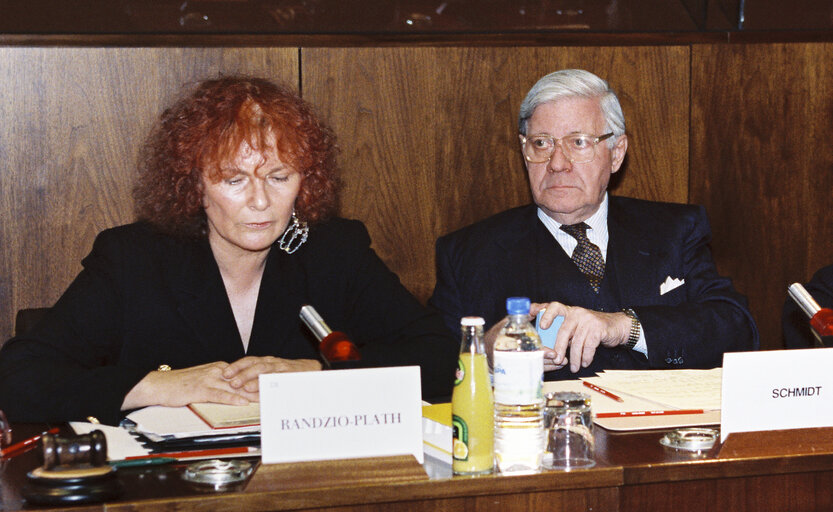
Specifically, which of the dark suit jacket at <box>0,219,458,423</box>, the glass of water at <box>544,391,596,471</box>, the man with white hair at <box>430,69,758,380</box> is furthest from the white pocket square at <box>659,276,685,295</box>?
the glass of water at <box>544,391,596,471</box>

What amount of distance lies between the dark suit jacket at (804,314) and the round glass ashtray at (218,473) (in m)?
1.63

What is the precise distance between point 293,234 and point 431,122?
2.98 ft

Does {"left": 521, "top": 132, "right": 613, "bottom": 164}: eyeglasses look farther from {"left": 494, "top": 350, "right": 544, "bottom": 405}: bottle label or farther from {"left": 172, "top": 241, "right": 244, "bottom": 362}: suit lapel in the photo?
{"left": 494, "top": 350, "right": 544, "bottom": 405}: bottle label

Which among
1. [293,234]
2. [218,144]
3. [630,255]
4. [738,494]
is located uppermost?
[218,144]

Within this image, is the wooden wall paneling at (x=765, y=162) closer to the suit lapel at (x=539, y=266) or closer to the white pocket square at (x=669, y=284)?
the white pocket square at (x=669, y=284)

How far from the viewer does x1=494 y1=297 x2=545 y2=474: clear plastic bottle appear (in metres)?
1.36

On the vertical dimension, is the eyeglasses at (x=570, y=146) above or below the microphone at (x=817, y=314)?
above

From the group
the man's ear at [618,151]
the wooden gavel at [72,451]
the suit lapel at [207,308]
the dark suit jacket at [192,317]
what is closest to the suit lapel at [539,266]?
the man's ear at [618,151]

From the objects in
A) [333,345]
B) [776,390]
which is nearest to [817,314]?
[776,390]

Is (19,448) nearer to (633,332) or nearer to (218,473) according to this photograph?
(218,473)

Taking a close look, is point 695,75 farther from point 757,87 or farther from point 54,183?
point 54,183

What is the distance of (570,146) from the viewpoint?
2688mm

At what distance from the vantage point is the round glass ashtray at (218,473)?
51.9 inches

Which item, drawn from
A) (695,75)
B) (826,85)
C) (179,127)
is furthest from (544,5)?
(179,127)
